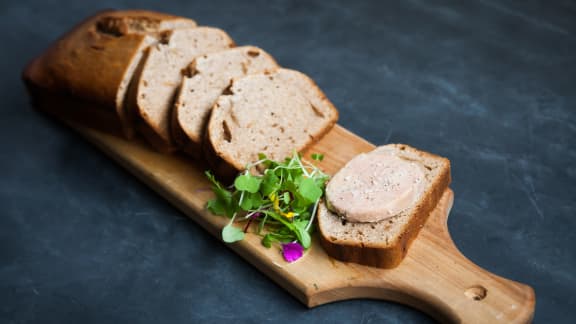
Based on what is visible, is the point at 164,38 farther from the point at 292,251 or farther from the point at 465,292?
the point at 465,292

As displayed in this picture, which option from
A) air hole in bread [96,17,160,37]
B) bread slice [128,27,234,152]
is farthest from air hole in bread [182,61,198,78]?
air hole in bread [96,17,160,37]

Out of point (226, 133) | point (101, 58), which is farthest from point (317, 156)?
point (101, 58)

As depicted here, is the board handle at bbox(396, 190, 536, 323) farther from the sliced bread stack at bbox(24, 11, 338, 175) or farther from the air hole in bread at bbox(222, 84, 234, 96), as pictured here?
the air hole in bread at bbox(222, 84, 234, 96)

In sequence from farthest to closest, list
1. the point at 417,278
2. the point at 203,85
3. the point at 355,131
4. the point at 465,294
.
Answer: the point at 355,131 < the point at 203,85 < the point at 417,278 < the point at 465,294

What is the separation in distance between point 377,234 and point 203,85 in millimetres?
1670

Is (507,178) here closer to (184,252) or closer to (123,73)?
(184,252)

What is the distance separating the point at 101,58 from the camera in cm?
479

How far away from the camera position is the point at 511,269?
4.11 meters

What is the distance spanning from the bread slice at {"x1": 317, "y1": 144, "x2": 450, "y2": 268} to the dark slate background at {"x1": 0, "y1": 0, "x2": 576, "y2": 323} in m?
0.30

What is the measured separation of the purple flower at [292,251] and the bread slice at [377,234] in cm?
14

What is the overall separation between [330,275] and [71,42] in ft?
8.61

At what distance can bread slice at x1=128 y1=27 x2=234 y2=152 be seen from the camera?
464 cm

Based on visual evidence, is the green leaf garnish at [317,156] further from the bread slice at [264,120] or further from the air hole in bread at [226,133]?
the air hole in bread at [226,133]

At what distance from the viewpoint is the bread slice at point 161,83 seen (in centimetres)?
464
